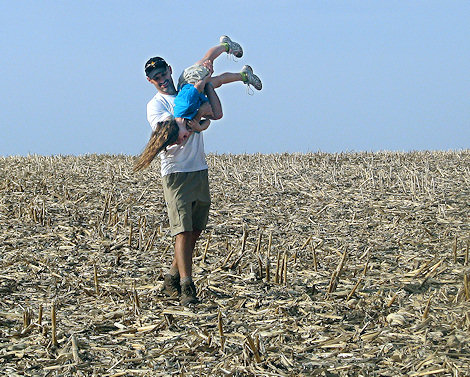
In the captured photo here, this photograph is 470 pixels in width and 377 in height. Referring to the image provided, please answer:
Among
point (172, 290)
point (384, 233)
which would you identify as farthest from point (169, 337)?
point (384, 233)

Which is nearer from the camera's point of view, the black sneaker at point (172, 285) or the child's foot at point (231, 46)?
the black sneaker at point (172, 285)

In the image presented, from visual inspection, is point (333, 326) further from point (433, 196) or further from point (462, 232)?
point (433, 196)

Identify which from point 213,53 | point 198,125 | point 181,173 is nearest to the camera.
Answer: point 198,125

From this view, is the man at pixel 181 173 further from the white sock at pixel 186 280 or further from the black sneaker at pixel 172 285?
the black sneaker at pixel 172 285

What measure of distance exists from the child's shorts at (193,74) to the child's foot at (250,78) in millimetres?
585

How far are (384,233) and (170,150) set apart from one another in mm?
3556

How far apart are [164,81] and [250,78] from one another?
3.05ft

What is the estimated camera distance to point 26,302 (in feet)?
18.3

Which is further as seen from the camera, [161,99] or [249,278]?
[249,278]

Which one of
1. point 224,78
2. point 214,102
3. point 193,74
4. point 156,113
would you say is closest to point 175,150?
point 156,113

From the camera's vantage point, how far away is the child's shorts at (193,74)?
5215mm

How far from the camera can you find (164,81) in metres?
5.27

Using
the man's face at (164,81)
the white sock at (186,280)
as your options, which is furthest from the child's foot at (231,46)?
the white sock at (186,280)

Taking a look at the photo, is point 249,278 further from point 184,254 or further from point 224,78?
point 224,78
